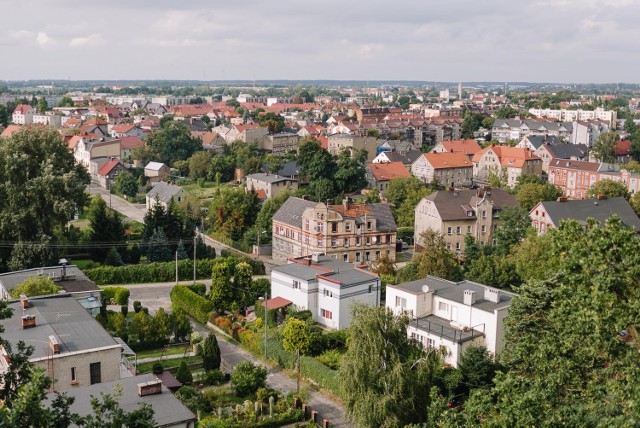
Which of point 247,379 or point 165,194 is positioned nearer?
point 247,379

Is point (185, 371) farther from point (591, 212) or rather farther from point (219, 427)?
point (591, 212)

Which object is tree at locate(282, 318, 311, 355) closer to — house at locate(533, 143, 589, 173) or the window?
the window

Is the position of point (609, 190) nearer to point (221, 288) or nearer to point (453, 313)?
point (453, 313)

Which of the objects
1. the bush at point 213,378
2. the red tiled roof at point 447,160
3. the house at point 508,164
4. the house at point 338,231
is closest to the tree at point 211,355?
the bush at point 213,378

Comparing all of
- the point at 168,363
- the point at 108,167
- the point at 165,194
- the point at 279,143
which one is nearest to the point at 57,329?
the point at 168,363

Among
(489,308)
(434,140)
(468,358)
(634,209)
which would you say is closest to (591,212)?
(634,209)

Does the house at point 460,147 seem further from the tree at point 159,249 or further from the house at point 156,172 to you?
the tree at point 159,249
